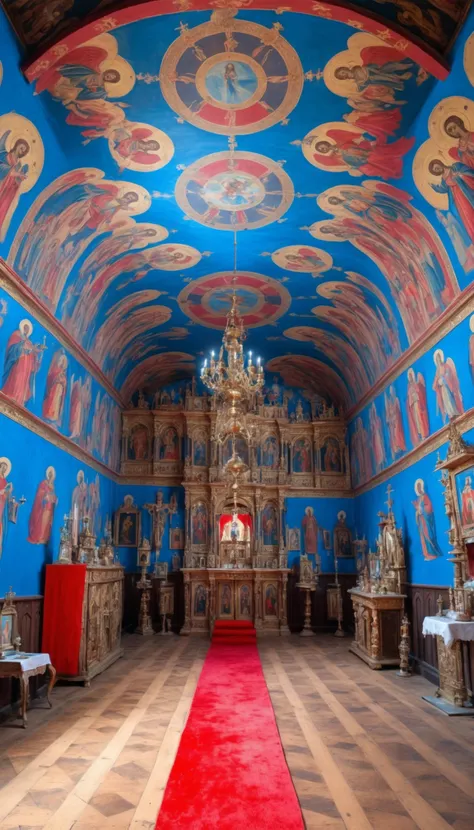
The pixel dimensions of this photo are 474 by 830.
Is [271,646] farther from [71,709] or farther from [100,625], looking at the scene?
[71,709]

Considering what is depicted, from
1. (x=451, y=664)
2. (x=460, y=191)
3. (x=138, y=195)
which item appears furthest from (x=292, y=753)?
(x=138, y=195)

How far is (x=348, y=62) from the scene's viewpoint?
7664mm

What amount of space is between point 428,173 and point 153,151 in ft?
14.3

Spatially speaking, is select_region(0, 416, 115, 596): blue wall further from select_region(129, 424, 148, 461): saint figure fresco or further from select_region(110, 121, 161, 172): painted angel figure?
select_region(129, 424, 148, 461): saint figure fresco

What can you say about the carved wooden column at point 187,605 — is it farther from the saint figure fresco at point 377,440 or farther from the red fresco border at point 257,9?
the red fresco border at point 257,9

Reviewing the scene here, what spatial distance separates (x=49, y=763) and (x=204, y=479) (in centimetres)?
1297

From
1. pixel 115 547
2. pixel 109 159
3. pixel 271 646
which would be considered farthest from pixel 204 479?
pixel 109 159

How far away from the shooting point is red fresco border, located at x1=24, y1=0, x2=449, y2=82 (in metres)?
6.79

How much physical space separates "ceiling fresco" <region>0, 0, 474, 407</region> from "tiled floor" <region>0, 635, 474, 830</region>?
272 inches

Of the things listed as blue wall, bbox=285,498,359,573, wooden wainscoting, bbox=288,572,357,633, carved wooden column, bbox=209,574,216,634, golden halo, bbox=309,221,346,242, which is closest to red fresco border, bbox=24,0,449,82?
golden halo, bbox=309,221,346,242

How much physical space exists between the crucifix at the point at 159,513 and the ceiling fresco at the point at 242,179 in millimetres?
5827

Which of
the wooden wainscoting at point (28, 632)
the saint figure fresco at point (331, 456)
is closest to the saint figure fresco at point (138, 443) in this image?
the saint figure fresco at point (331, 456)

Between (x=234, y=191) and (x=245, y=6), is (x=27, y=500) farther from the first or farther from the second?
(x=245, y=6)

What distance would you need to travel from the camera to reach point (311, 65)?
308 inches
